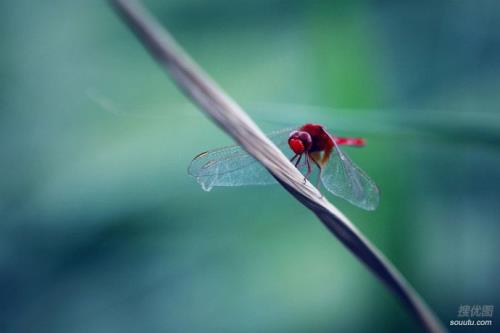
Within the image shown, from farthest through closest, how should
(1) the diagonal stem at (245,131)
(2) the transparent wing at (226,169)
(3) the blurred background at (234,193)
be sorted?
(3) the blurred background at (234,193) < (2) the transparent wing at (226,169) < (1) the diagonal stem at (245,131)

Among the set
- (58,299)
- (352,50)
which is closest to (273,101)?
(352,50)

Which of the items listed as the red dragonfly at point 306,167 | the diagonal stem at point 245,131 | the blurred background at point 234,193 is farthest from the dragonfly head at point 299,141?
the diagonal stem at point 245,131

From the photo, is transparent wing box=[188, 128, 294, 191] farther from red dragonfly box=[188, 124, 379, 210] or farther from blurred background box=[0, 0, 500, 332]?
blurred background box=[0, 0, 500, 332]

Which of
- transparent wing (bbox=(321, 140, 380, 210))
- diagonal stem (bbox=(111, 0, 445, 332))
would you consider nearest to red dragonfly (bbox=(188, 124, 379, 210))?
transparent wing (bbox=(321, 140, 380, 210))

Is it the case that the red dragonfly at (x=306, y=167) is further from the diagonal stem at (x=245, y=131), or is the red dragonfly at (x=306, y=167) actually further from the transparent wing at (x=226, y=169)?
the diagonal stem at (x=245, y=131)

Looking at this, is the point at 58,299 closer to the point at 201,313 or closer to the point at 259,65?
the point at 201,313
